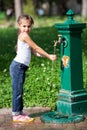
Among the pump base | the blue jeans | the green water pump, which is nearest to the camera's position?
the pump base

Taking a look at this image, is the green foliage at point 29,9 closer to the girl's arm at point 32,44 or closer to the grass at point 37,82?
the grass at point 37,82

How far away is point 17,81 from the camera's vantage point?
7.14m

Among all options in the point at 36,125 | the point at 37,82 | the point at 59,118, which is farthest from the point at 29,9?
the point at 36,125

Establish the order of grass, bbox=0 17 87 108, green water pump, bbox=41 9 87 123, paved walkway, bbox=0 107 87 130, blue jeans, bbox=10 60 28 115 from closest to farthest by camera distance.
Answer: paved walkway, bbox=0 107 87 130 → blue jeans, bbox=10 60 28 115 → green water pump, bbox=41 9 87 123 → grass, bbox=0 17 87 108

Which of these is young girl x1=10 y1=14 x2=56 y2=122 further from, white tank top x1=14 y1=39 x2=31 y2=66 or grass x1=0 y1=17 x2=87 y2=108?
grass x1=0 y1=17 x2=87 y2=108

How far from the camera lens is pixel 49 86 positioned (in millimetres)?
8609

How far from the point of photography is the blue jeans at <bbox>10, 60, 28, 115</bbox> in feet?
23.3

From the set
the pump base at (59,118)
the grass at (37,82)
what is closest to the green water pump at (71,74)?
the pump base at (59,118)

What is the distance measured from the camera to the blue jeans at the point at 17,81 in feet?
23.3

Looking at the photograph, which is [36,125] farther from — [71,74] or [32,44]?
[32,44]

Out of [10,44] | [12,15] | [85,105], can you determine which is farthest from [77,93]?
[12,15]

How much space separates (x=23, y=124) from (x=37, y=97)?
1301 millimetres

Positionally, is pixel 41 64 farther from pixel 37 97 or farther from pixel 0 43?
pixel 0 43

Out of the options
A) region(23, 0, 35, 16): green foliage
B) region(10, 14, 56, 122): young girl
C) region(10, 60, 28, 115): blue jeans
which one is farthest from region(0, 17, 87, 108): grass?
region(23, 0, 35, 16): green foliage
